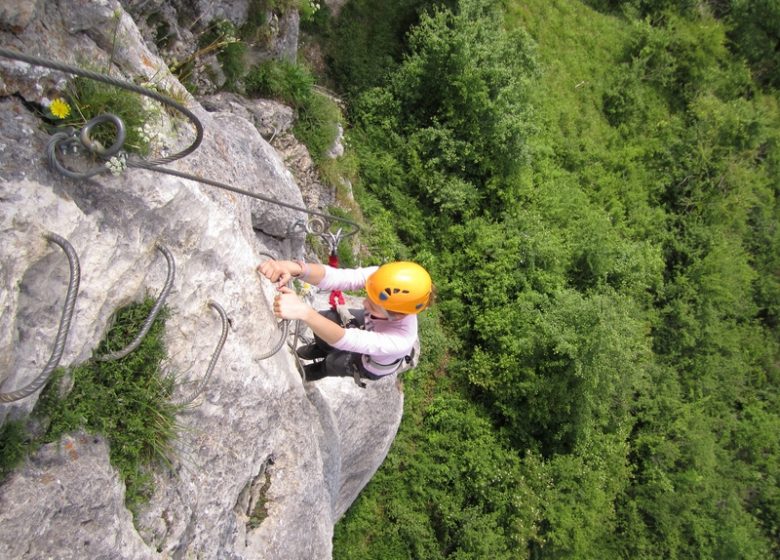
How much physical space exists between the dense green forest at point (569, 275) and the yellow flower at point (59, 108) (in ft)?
22.4

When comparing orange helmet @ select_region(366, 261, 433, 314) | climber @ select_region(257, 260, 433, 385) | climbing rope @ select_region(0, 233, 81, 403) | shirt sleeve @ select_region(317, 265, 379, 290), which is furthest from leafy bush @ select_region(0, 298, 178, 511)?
orange helmet @ select_region(366, 261, 433, 314)

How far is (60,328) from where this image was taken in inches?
111

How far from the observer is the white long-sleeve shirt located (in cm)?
391

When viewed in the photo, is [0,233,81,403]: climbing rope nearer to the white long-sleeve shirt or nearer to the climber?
the climber

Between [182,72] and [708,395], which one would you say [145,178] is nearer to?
[182,72]

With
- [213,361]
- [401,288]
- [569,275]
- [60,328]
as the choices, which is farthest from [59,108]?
[569,275]

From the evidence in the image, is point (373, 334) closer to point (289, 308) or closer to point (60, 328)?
point (289, 308)

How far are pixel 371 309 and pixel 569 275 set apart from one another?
846 cm

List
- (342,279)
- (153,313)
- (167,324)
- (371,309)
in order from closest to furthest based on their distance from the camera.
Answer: (153,313) < (167,324) < (371,309) < (342,279)

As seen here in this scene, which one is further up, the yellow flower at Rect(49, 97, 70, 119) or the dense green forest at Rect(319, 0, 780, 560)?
the yellow flower at Rect(49, 97, 70, 119)

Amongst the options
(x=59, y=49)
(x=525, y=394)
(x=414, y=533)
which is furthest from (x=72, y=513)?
(x=525, y=394)

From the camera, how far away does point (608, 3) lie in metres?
15.6

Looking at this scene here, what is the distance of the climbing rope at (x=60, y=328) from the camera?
2742mm

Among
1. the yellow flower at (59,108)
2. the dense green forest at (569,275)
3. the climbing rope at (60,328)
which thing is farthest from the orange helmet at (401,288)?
the dense green forest at (569,275)
